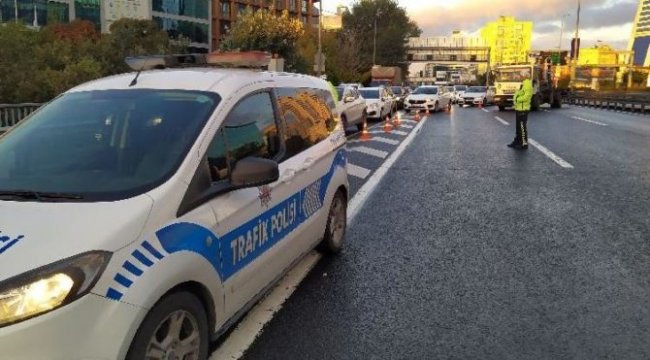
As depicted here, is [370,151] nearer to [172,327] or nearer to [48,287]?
[172,327]

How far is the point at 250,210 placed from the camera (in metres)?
3.63

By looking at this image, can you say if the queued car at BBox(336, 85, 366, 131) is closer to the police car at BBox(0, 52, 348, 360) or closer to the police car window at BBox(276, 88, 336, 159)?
the police car window at BBox(276, 88, 336, 159)

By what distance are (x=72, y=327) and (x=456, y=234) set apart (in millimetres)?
4876

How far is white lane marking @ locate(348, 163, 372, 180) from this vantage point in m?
10.7

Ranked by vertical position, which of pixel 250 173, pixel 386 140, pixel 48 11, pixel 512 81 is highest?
pixel 48 11

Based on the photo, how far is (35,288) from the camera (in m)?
2.35

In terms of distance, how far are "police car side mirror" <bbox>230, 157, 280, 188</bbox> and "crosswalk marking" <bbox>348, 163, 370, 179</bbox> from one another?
7.11 metres

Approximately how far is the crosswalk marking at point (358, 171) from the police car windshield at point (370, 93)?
1488cm

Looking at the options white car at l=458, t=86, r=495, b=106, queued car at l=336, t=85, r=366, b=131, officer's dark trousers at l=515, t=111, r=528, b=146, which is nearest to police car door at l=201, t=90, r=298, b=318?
officer's dark trousers at l=515, t=111, r=528, b=146

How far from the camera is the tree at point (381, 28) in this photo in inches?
3836

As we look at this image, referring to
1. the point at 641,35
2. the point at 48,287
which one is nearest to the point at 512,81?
the point at 48,287

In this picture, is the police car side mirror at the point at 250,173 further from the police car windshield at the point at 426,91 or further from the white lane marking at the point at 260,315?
the police car windshield at the point at 426,91

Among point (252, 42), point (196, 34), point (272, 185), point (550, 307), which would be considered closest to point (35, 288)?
point (272, 185)

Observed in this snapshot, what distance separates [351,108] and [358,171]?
28.1 feet
